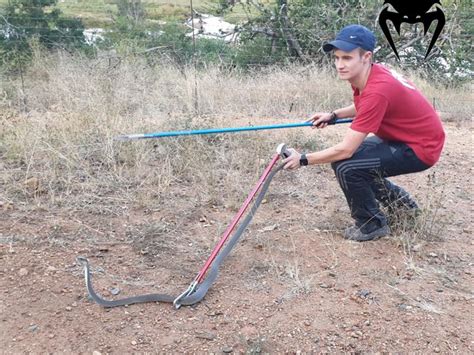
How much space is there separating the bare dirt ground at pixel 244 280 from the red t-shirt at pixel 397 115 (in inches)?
20.4

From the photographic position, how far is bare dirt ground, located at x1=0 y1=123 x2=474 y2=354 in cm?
244

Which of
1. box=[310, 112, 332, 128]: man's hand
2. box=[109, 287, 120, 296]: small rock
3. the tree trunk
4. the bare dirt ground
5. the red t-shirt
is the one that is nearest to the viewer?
the bare dirt ground

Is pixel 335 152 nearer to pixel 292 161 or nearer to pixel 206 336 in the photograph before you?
pixel 292 161

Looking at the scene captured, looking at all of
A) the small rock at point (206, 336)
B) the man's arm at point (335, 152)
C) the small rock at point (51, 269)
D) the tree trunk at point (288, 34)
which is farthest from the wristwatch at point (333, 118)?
the tree trunk at point (288, 34)

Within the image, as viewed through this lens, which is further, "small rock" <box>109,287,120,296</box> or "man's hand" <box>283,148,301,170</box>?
"man's hand" <box>283,148,301,170</box>

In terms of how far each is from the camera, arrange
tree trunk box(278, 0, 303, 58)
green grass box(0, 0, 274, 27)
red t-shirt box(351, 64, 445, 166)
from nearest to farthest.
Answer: red t-shirt box(351, 64, 445, 166)
tree trunk box(278, 0, 303, 58)
green grass box(0, 0, 274, 27)

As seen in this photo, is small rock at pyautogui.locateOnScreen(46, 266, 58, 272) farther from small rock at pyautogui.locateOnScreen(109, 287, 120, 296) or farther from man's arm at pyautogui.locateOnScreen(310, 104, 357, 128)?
man's arm at pyautogui.locateOnScreen(310, 104, 357, 128)

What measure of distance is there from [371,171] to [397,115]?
0.36 m

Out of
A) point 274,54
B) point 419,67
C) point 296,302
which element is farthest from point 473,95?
point 296,302

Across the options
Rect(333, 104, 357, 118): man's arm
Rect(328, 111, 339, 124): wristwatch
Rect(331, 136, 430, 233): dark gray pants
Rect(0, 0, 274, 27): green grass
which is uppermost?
Rect(333, 104, 357, 118): man's arm

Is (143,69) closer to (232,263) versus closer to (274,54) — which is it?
(274,54)

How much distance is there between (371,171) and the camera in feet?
10.4

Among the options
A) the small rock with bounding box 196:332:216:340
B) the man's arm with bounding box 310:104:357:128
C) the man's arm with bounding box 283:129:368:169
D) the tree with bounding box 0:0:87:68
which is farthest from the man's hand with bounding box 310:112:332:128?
the tree with bounding box 0:0:87:68

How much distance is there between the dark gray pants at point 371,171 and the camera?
124 inches
